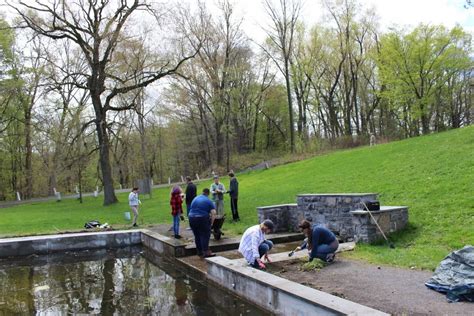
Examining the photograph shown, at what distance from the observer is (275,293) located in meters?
6.66

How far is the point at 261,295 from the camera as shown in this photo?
7090 millimetres

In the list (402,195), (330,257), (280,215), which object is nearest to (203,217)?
(330,257)

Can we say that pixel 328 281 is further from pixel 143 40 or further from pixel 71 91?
pixel 71 91

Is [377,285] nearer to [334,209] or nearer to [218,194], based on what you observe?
[334,209]

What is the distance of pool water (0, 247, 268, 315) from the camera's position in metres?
7.53

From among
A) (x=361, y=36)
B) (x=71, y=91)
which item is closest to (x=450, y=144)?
(x=361, y=36)

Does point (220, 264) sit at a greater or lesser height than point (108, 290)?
greater

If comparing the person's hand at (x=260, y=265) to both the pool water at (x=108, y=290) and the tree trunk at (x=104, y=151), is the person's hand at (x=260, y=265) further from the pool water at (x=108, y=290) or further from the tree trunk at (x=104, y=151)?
the tree trunk at (x=104, y=151)

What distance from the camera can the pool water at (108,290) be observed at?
7.53 m

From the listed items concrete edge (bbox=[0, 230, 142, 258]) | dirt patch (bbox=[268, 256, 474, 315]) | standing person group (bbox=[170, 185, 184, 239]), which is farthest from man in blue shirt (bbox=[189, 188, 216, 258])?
concrete edge (bbox=[0, 230, 142, 258])

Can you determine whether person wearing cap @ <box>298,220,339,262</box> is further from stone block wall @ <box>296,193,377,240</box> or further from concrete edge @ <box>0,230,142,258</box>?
concrete edge @ <box>0,230,142,258</box>

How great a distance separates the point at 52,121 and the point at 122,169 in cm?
1955

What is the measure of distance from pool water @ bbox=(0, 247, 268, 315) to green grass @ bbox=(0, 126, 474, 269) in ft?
10.3

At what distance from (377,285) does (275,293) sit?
1.57m
